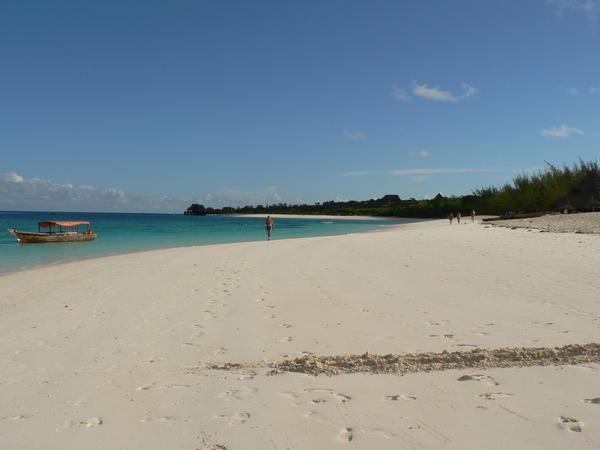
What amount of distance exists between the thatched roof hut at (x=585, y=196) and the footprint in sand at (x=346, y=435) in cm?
4647

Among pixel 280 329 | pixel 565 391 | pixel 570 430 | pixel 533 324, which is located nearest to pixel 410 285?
pixel 533 324

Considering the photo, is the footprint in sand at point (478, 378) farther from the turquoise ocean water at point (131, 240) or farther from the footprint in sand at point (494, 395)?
the turquoise ocean water at point (131, 240)

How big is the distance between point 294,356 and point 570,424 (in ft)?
9.12

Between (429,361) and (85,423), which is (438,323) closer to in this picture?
(429,361)

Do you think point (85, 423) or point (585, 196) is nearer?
point (85, 423)

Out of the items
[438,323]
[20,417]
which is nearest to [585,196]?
[438,323]

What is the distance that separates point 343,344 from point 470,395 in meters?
1.92

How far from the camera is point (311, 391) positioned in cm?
391

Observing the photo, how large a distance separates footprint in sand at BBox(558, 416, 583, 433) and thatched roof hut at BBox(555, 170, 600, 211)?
45490mm

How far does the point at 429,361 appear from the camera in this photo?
4535 mm

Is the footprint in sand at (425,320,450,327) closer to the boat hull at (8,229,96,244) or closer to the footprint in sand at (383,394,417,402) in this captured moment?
the footprint in sand at (383,394,417,402)

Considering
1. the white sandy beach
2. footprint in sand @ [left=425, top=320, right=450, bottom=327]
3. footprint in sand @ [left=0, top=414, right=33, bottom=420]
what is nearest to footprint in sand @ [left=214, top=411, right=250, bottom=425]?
the white sandy beach

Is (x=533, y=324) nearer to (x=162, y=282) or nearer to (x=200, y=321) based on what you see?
(x=200, y=321)

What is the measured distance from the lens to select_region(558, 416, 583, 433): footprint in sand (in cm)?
309
